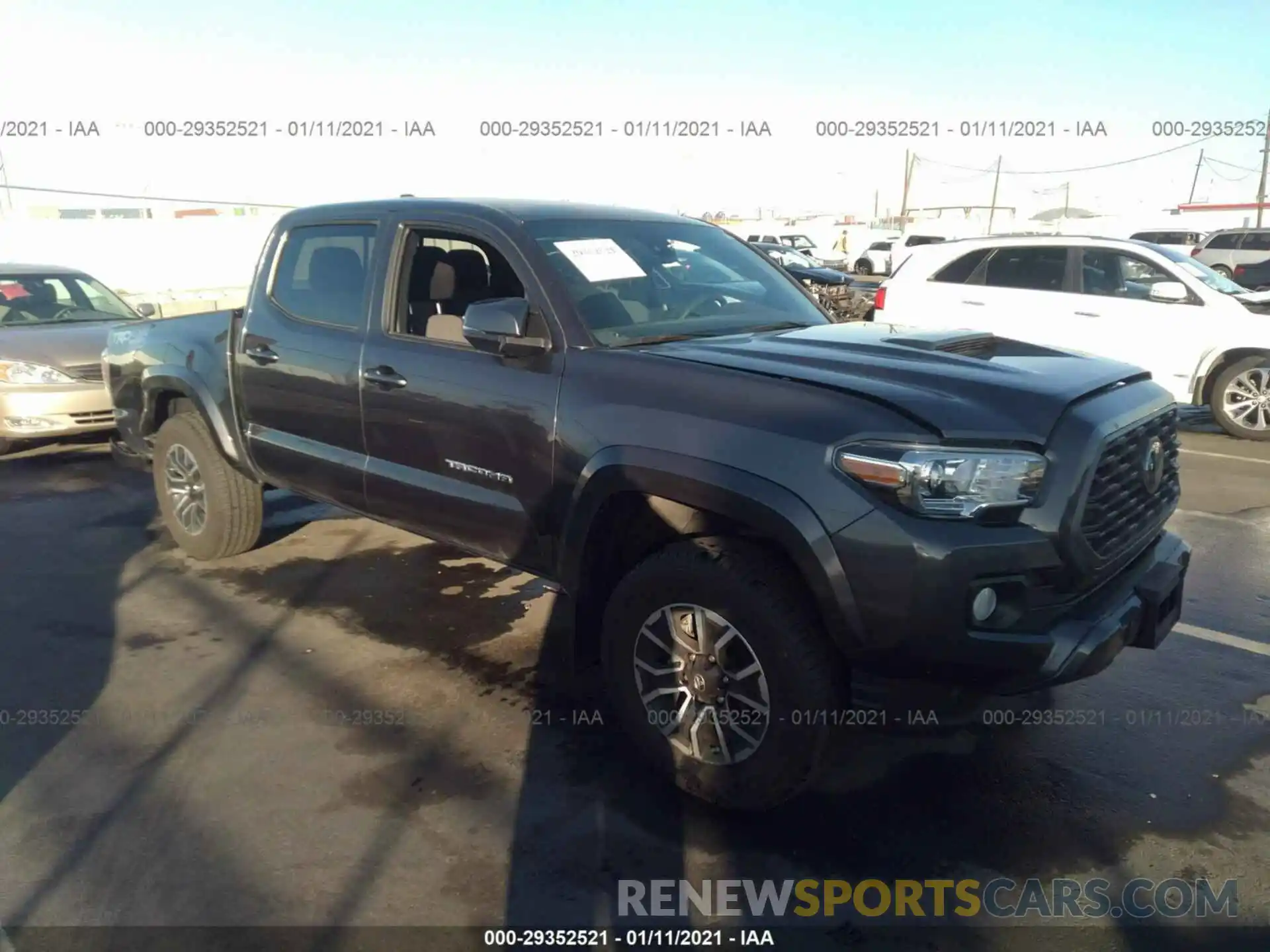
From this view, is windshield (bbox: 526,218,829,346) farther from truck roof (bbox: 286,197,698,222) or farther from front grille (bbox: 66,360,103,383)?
front grille (bbox: 66,360,103,383)

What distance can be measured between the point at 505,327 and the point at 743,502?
1.10 metres

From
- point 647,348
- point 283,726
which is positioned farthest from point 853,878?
point 283,726

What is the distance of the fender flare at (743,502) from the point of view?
8.55 ft

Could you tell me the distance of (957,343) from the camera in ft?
11.2

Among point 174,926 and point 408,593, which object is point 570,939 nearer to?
point 174,926

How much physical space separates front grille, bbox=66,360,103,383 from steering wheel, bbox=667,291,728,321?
5675 millimetres

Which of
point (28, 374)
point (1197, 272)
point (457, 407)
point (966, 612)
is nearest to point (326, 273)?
point (457, 407)

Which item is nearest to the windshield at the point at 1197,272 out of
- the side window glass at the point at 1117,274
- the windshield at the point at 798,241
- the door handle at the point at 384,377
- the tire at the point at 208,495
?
the side window glass at the point at 1117,274

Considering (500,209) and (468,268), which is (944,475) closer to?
(500,209)

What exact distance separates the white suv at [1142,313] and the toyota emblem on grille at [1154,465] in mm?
5249

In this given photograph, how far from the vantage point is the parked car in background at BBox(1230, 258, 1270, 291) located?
1655 centimetres

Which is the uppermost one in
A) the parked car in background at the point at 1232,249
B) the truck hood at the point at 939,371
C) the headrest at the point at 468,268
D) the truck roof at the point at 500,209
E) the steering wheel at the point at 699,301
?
the parked car in background at the point at 1232,249

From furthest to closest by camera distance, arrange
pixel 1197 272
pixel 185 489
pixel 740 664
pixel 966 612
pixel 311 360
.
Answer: pixel 1197 272
pixel 185 489
pixel 311 360
pixel 740 664
pixel 966 612

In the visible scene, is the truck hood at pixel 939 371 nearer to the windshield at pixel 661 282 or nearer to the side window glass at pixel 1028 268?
the windshield at pixel 661 282
